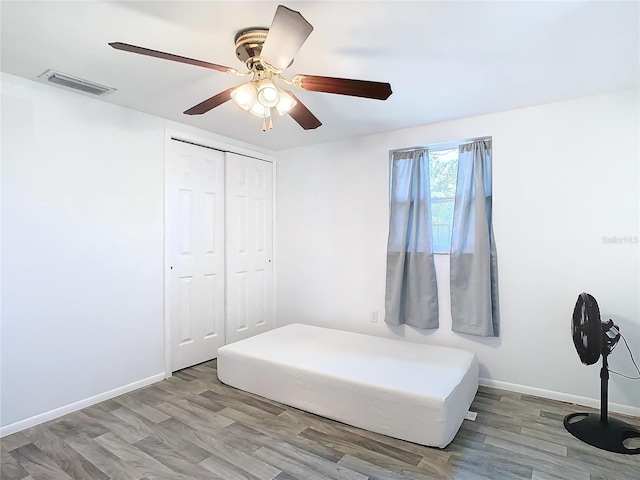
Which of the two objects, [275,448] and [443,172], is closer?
[275,448]

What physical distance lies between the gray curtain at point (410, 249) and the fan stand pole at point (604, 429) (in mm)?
1241

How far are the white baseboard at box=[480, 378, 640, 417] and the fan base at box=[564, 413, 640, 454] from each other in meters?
0.25

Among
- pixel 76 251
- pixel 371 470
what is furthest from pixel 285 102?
pixel 371 470

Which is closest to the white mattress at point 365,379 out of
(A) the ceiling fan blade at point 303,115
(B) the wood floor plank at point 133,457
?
(B) the wood floor plank at point 133,457

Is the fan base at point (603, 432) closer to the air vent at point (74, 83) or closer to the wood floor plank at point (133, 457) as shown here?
the wood floor plank at point (133, 457)

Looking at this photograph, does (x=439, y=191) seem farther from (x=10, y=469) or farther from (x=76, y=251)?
(x=10, y=469)

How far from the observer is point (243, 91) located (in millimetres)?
1918

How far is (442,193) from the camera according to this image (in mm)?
3389

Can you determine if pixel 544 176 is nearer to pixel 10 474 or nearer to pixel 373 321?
pixel 373 321

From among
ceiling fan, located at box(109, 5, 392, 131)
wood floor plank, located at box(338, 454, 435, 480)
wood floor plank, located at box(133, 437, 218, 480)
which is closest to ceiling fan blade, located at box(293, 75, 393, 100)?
ceiling fan, located at box(109, 5, 392, 131)

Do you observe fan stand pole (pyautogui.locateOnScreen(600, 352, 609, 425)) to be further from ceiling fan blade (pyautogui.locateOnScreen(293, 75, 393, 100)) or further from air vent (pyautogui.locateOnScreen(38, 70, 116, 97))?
air vent (pyautogui.locateOnScreen(38, 70, 116, 97))

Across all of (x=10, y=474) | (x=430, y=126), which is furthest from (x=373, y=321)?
(x=10, y=474)

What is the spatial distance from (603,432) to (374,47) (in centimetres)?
276

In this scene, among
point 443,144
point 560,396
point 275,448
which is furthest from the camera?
point 443,144
